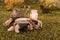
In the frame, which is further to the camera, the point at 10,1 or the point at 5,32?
the point at 10,1

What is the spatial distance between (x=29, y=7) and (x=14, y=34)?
2.80 metres

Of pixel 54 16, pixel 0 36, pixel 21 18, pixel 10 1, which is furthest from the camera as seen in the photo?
pixel 10 1

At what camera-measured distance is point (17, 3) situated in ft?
22.8

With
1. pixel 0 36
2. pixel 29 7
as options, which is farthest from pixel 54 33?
pixel 29 7

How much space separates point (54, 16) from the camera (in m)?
6.28

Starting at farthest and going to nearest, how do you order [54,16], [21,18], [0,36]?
1. [54,16]
2. [21,18]
3. [0,36]

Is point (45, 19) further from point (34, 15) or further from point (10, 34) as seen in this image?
point (10, 34)

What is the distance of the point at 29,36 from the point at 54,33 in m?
0.63

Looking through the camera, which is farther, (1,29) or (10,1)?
(10,1)

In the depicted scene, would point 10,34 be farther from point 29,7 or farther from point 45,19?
point 29,7

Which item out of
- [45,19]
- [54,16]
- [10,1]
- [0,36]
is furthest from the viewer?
[10,1]

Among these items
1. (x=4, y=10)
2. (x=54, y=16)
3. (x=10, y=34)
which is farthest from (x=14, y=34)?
(x=4, y=10)

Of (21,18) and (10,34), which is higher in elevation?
(21,18)

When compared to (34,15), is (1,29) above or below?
below
